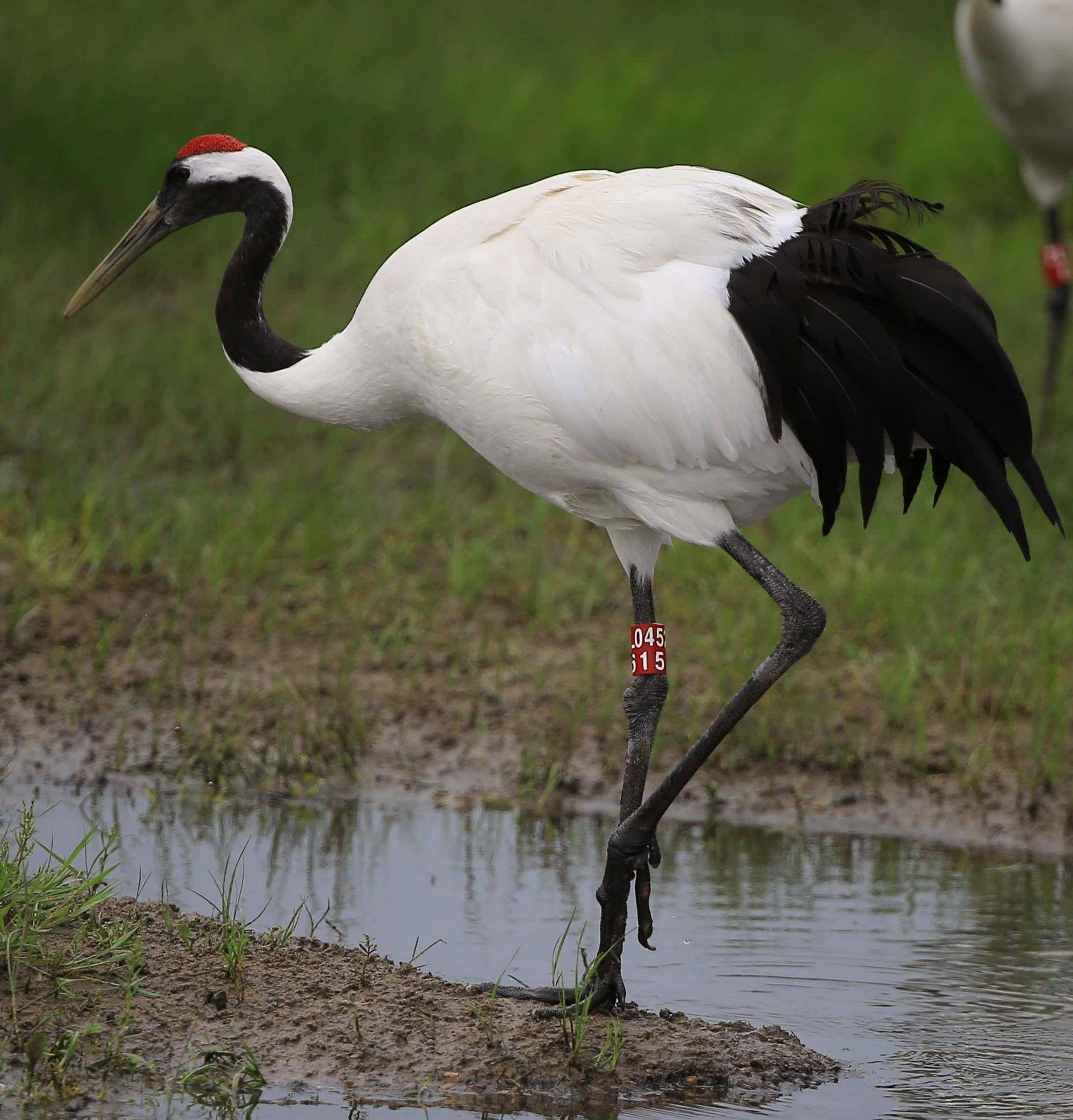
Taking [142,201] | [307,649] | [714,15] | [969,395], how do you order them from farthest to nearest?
[714,15], [142,201], [307,649], [969,395]

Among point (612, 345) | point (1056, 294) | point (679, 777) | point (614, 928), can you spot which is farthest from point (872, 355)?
point (1056, 294)

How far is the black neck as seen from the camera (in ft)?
15.0

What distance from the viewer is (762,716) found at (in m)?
5.59

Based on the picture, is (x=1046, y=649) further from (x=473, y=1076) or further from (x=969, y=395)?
(x=473, y=1076)

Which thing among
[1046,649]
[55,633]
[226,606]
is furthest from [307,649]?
[1046,649]

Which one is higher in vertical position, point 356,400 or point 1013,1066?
point 356,400

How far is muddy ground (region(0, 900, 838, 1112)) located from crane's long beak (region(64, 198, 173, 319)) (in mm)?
1829

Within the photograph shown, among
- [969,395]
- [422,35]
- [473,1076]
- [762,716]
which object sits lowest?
[473,1076]

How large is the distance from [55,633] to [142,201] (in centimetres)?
435

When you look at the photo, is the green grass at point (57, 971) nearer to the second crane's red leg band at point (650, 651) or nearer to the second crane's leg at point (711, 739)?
the second crane's leg at point (711, 739)

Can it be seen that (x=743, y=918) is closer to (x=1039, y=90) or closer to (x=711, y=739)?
(x=711, y=739)

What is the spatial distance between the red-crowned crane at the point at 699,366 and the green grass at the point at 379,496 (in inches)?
59.9

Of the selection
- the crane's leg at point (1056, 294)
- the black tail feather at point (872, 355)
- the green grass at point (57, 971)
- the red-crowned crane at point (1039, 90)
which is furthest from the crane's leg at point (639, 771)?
the crane's leg at point (1056, 294)

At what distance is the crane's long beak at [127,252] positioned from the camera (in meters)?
4.87
